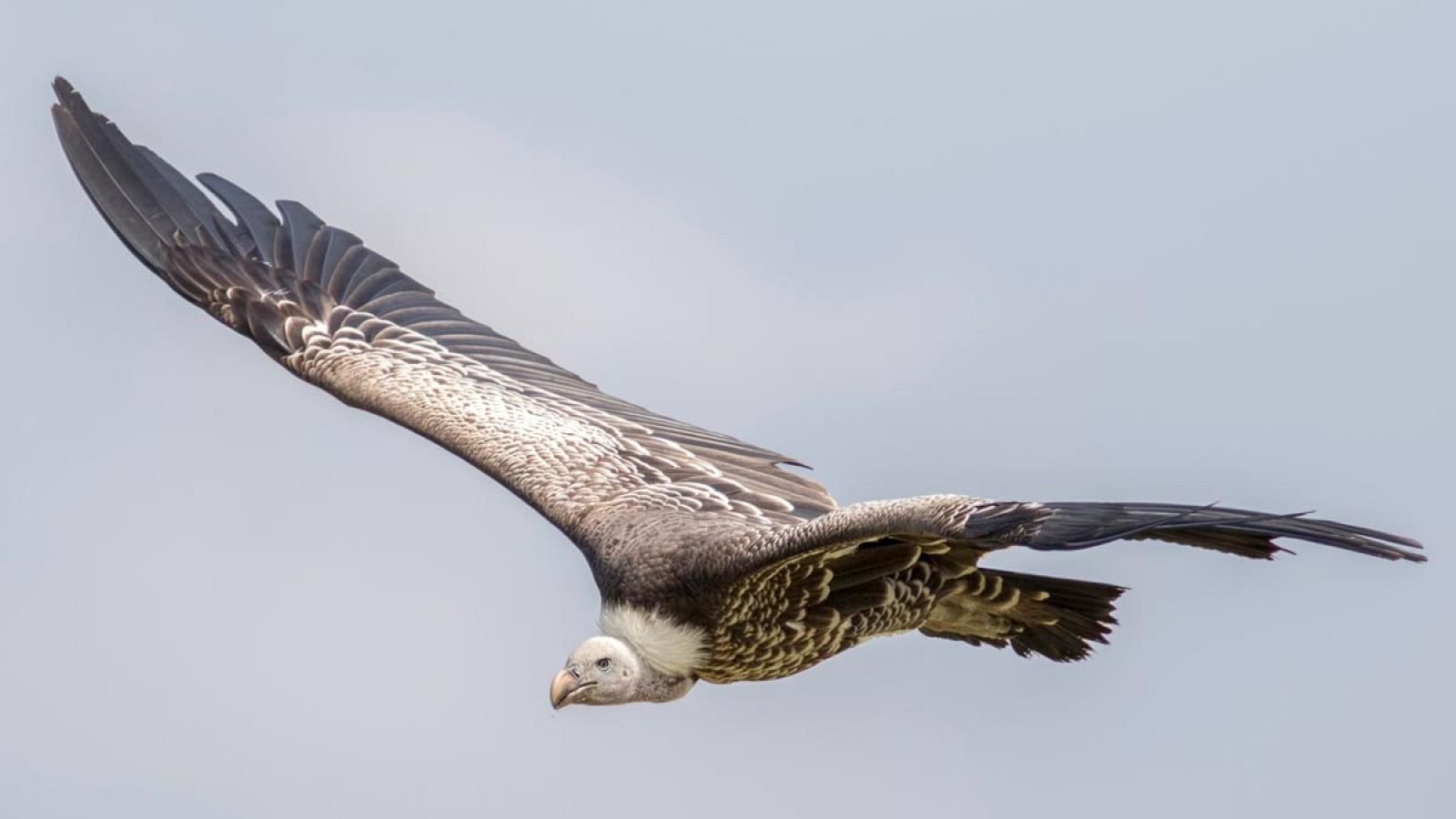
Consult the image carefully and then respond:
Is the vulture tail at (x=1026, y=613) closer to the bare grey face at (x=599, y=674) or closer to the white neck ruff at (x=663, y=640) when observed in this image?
the white neck ruff at (x=663, y=640)

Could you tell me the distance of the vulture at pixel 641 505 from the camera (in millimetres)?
13250

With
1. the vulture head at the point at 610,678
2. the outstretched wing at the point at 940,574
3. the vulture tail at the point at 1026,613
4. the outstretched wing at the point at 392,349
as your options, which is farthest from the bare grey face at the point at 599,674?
the vulture tail at the point at 1026,613

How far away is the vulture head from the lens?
15.0 m

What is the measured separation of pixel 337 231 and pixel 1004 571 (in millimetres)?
6442

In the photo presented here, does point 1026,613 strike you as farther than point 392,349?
No

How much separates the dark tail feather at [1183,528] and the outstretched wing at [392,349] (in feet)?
13.2

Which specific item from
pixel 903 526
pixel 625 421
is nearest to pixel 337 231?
pixel 625 421

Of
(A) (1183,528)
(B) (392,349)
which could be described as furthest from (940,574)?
(B) (392,349)

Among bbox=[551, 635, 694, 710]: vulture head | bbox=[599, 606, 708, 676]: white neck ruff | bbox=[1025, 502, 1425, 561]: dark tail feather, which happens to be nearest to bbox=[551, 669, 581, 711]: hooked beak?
bbox=[551, 635, 694, 710]: vulture head

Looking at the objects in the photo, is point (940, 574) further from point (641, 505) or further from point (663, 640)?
point (641, 505)

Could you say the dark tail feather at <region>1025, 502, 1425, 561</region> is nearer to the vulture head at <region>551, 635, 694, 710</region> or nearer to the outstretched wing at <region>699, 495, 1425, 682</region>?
the outstretched wing at <region>699, 495, 1425, 682</region>

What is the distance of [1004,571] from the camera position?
1527 centimetres

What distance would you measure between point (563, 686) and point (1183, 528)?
4.13 metres

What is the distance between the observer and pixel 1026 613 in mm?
15602
